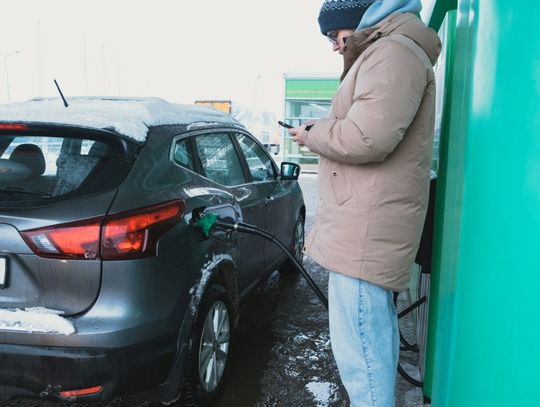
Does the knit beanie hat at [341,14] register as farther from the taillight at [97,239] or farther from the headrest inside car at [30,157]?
the headrest inside car at [30,157]

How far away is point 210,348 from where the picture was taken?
8.86 feet

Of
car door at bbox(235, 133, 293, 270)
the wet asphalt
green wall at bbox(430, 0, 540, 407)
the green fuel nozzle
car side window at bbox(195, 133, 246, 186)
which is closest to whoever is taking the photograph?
green wall at bbox(430, 0, 540, 407)

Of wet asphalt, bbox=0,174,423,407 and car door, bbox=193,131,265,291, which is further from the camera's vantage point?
car door, bbox=193,131,265,291

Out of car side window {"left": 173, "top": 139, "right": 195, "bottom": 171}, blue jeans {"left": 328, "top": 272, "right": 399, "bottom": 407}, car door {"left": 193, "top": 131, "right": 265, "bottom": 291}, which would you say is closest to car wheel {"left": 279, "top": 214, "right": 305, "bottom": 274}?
car door {"left": 193, "top": 131, "right": 265, "bottom": 291}

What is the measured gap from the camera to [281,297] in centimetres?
467

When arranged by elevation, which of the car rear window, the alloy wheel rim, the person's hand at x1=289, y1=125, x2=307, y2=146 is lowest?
the alloy wheel rim

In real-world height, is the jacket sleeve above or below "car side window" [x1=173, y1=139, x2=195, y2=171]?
above

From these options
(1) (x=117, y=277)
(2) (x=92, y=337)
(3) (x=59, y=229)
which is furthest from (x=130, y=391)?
(3) (x=59, y=229)

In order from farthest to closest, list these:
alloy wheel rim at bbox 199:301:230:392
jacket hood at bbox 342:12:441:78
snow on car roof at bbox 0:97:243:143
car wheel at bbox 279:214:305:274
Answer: car wheel at bbox 279:214:305:274 → alloy wheel rim at bbox 199:301:230:392 → snow on car roof at bbox 0:97:243:143 → jacket hood at bbox 342:12:441:78

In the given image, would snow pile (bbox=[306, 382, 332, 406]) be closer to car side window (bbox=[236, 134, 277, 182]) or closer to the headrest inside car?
car side window (bbox=[236, 134, 277, 182])

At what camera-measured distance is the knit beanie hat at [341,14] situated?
190cm

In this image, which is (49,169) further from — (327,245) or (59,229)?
(327,245)

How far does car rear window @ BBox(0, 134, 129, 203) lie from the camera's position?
211 cm

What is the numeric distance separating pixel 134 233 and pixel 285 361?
5.74 ft
